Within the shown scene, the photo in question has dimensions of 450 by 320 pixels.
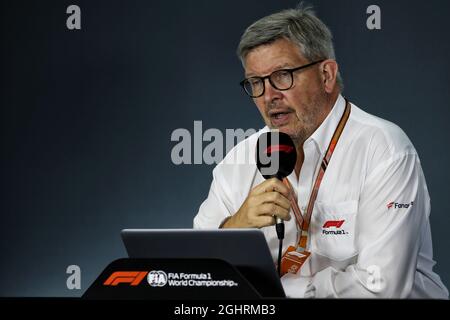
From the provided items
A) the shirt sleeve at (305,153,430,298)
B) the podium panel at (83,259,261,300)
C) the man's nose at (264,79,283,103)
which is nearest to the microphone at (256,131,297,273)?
the shirt sleeve at (305,153,430,298)

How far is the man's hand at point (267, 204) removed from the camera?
1.84m

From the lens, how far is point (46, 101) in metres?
3.46

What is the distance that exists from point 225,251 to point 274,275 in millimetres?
115

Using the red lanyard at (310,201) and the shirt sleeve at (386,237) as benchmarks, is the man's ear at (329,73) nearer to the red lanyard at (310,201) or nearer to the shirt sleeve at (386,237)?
the red lanyard at (310,201)

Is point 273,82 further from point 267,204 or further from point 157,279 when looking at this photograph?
point 157,279

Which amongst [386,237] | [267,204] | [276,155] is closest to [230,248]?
[267,204]

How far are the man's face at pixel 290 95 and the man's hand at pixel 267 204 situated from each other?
22.6 inches

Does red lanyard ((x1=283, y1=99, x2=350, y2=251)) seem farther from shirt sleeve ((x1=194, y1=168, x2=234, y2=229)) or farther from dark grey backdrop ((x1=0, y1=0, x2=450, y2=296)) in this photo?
dark grey backdrop ((x1=0, y1=0, x2=450, y2=296))

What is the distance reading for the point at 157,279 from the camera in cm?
120

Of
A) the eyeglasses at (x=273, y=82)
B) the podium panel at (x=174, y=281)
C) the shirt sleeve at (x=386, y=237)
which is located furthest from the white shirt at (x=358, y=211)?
the podium panel at (x=174, y=281)

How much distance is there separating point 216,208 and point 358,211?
23.9 inches

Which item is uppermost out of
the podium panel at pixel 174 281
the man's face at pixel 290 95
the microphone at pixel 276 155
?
the man's face at pixel 290 95
